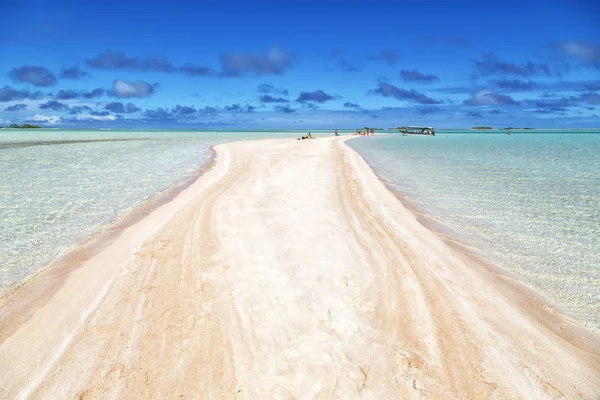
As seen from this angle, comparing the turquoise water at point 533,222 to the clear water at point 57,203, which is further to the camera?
the clear water at point 57,203

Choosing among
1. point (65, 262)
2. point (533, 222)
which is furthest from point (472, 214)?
point (65, 262)

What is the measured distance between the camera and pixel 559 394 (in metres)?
3.30

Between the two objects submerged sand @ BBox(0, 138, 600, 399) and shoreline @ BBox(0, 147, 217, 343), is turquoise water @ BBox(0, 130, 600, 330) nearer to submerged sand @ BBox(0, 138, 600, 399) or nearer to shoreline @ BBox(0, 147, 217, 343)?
shoreline @ BBox(0, 147, 217, 343)

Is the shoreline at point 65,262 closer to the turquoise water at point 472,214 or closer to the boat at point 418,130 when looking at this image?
the turquoise water at point 472,214

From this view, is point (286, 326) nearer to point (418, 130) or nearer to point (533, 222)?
point (533, 222)

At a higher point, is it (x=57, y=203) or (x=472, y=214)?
(x=472, y=214)

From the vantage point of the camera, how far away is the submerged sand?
3354 mm

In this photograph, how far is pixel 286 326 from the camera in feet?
13.6

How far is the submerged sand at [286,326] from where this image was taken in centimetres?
335

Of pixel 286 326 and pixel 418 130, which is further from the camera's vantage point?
pixel 418 130

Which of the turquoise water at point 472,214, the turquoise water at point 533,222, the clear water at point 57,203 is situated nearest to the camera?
the turquoise water at point 533,222

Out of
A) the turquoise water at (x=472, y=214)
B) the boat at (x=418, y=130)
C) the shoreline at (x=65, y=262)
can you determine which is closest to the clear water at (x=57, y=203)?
the turquoise water at (x=472, y=214)

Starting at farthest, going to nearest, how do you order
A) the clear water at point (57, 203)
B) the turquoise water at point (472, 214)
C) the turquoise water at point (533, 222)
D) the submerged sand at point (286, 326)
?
the clear water at point (57, 203)
the turquoise water at point (472, 214)
the turquoise water at point (533, 222)
the submerged sand at point (286, 326)

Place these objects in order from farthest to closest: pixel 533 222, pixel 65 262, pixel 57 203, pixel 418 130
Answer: pixel 418 130
pixel 57 203
pixel 533 222
pixel 65 262
